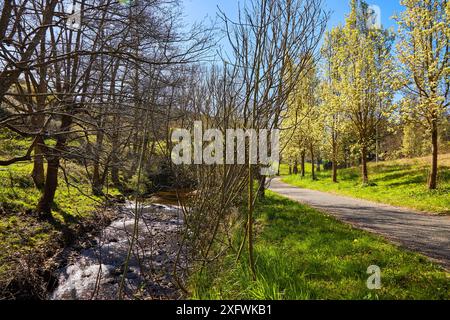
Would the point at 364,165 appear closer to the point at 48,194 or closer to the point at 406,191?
the point at 406,191

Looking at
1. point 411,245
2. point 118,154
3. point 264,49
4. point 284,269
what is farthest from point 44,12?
point 411,245

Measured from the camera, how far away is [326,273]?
446 cm

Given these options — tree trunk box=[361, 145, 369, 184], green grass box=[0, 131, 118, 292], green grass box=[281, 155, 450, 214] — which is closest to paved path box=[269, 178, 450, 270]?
green grass box=[281, 155, 450, 214]

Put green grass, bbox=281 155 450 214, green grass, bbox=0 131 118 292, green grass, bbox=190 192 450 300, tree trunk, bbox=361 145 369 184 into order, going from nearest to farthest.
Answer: green grass, bbox=190 192 450 300, green grass, bbox=0 131 118 292, green grass, bbox=281 155 450 214, tree trunk, bbox=361 145 369 184

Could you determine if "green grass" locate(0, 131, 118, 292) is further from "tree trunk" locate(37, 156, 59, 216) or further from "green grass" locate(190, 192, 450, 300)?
"green grass" locate(190, 192, 450, 300)

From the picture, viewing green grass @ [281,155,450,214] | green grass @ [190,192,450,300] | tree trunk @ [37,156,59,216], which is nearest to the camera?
green grass @ [190,192,450,300]

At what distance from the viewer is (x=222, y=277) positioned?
179 inches

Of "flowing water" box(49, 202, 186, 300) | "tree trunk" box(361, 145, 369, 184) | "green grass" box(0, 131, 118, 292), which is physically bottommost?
"flowing water" box(49, 202, 186, 300)

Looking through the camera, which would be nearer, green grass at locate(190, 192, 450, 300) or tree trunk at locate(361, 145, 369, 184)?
green grass at locate(190, 192, 450, 300)

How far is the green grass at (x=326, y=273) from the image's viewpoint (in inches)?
145

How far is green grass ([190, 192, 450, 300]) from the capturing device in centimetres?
369

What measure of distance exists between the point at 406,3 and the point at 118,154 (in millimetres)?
13280
